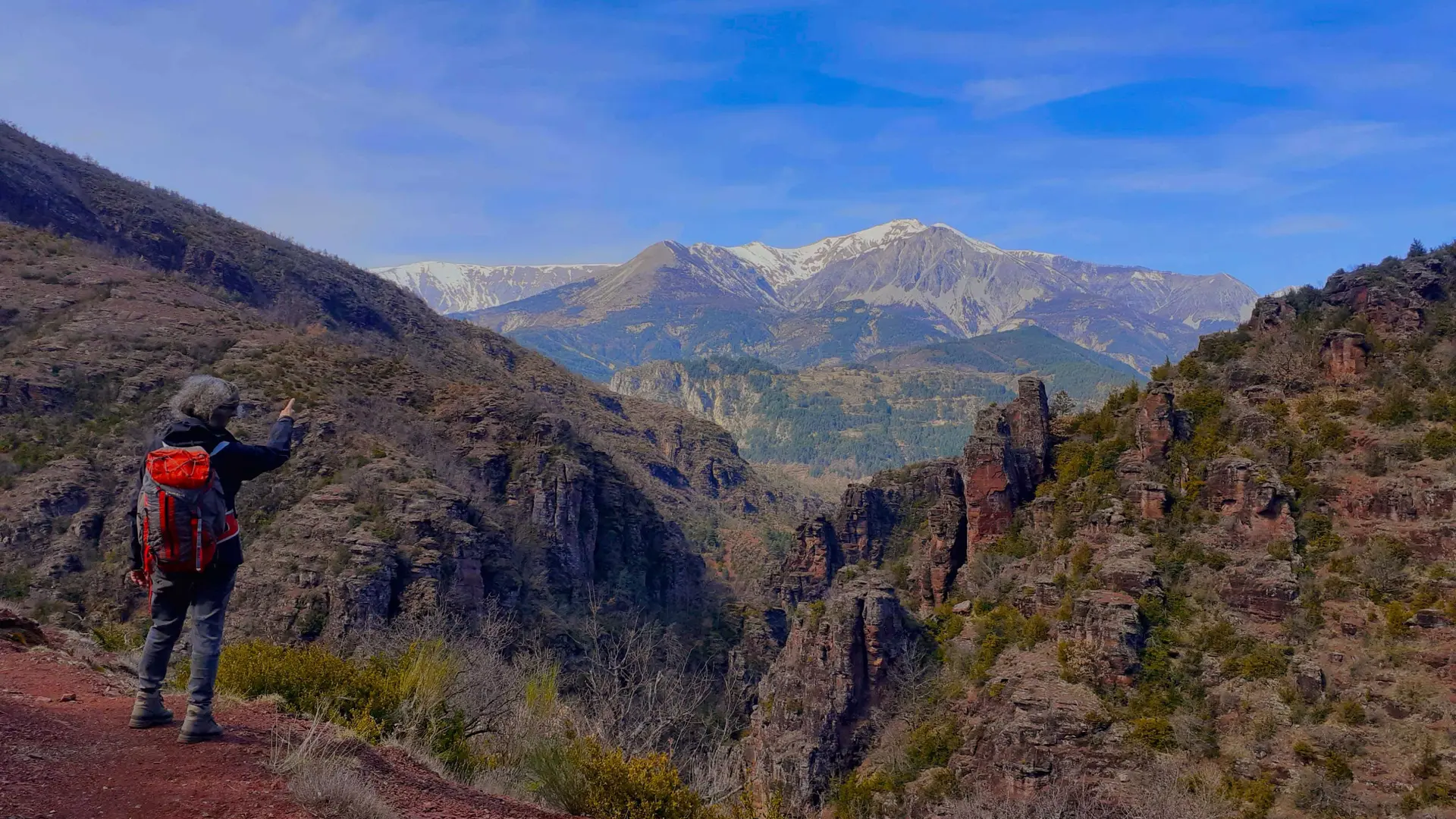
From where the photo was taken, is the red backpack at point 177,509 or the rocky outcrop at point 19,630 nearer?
the red backpack at point 177,509

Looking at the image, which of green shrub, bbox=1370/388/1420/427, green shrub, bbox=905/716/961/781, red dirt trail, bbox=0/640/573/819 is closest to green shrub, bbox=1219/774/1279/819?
green shrub, bbox=905/716/961/781

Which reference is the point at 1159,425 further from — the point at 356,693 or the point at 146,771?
the point at 146,771

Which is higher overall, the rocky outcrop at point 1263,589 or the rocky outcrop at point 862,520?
the rocky outcrop at point 1263,589

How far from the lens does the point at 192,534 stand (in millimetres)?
6875

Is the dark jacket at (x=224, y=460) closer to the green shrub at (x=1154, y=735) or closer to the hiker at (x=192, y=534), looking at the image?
the hiker at (x=192, y=534)

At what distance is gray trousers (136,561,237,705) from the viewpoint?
7035 millimetres

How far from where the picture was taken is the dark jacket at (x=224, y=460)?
707cm

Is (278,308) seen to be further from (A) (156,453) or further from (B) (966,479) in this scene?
(A) (156,453)

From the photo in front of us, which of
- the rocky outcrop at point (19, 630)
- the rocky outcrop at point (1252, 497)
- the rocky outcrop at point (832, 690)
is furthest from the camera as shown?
the rocky outcrop at point (832, 690)

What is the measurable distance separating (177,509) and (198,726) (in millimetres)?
1921

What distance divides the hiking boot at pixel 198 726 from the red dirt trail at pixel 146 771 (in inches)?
2.9

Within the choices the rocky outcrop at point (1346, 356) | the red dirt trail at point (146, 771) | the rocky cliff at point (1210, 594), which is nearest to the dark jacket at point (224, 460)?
the red dirt trail at point (146, 771)

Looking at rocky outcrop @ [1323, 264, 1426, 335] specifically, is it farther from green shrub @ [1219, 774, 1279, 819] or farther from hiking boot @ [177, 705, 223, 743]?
hiking boot @ [177, 705, 223, 743]

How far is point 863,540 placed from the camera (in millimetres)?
61281
